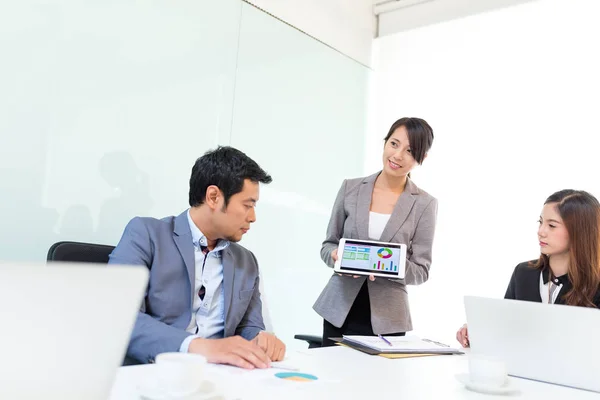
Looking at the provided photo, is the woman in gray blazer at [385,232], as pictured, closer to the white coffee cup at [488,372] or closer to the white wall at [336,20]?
the white coffee cup at [488,372]

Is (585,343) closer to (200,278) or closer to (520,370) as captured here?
(520,370)

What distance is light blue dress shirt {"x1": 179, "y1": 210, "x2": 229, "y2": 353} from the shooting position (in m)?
1.74

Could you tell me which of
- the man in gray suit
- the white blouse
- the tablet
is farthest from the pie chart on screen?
the man in gray suit

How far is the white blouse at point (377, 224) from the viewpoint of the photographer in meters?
2.46

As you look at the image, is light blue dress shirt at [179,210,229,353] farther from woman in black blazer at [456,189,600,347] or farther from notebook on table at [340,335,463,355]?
woman in black blazer at [456,189,600,347]

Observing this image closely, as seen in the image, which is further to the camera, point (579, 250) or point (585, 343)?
point (579, 250)

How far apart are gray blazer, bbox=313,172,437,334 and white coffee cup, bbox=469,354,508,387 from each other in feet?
3.35

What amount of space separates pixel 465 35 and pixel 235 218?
2825 millimetres

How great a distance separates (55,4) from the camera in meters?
2.27

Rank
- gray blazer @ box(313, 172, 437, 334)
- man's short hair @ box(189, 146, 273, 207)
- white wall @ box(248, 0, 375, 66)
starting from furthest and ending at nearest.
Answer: white wall @ box(248, 0, 375, 66)
gray blazer @ box(313, 172, 437, 334)
man's short hair @ box(189, 146, 273, 207)

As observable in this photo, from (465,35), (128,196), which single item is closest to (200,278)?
(128,196)

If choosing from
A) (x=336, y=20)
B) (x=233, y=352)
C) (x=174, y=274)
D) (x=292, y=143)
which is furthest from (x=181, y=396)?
(x=336, y=20)

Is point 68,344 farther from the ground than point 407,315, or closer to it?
farther from the ground

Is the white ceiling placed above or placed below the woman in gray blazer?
above
